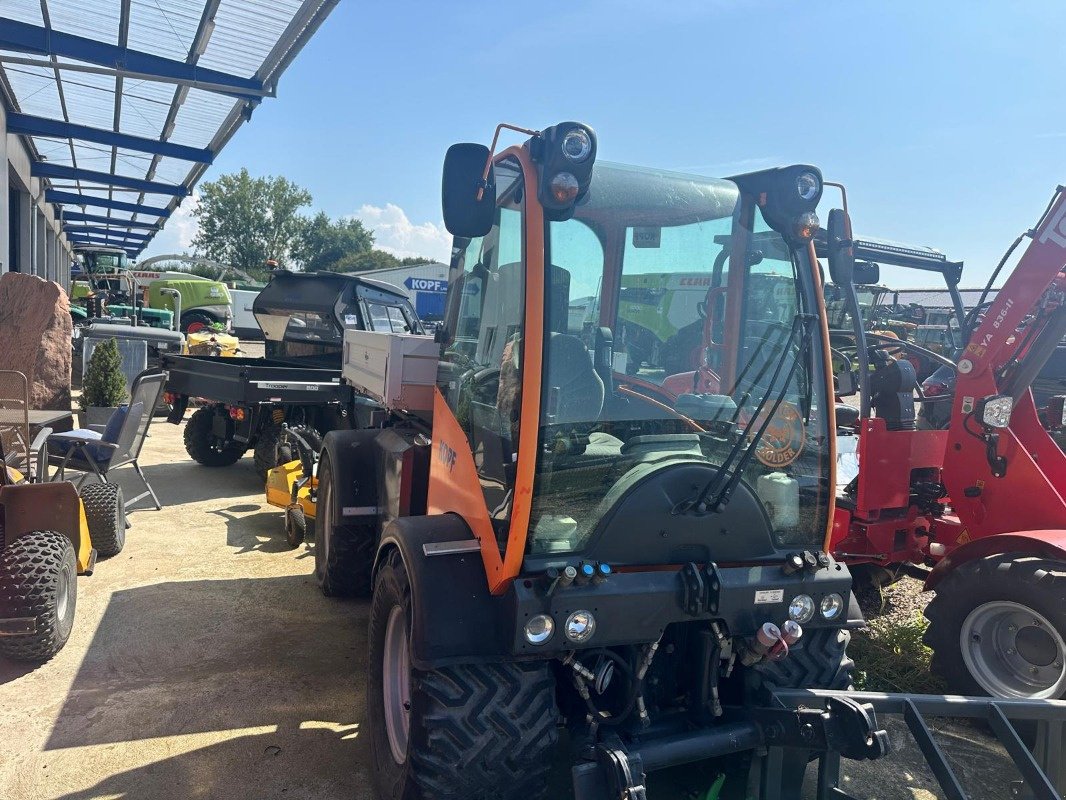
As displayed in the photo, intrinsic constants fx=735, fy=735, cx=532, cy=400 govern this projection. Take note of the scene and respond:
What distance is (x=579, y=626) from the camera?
7.34 feet

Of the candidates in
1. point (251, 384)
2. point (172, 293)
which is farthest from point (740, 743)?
point (172, 293)

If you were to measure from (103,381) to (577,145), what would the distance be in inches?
356

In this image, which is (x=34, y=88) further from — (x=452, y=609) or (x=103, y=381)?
(x=452, y=609)

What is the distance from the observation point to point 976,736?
3594 mm

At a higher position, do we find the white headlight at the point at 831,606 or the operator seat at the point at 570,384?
the operator seat at the point at 570,384

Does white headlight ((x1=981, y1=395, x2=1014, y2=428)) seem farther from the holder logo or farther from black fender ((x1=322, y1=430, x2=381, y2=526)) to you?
black fender ((x1=322, y1=430, x2=381, y2=526))

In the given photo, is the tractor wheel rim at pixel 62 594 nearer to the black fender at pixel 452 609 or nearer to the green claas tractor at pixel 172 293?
the black fender at pixel 452 609

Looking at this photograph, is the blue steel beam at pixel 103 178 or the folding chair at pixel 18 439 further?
the blue steel beam at pixel 103 178

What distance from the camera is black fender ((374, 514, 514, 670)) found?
90.0 inches

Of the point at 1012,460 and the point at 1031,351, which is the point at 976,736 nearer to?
the point at 1012,460

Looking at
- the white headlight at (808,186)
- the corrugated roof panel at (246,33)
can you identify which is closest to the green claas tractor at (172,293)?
the corrugated roof panel at (246,33)

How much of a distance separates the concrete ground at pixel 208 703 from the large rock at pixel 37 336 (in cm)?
436

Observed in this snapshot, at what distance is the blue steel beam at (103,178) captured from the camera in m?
15.0

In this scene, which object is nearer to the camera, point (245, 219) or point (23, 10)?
point (23, 10)
